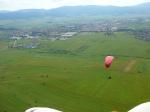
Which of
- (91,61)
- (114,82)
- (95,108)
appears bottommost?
(95,108)

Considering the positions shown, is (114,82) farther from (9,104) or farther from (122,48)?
(122,48)

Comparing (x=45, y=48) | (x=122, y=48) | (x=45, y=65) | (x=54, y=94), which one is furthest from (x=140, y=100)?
(x=45, y=48)

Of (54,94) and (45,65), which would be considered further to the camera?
(45,65)

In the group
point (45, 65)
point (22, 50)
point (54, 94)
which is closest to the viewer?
point (54, 94)

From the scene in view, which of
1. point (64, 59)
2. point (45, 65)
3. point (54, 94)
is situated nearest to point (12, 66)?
point (45, 65)

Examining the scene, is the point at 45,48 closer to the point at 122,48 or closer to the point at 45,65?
the point at 122,48

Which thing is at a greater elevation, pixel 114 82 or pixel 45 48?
pixel 45 48

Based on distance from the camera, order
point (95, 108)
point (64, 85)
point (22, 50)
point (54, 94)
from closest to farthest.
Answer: point (95, 108), point (54, 94), point (64, 85), point (22, 50)
